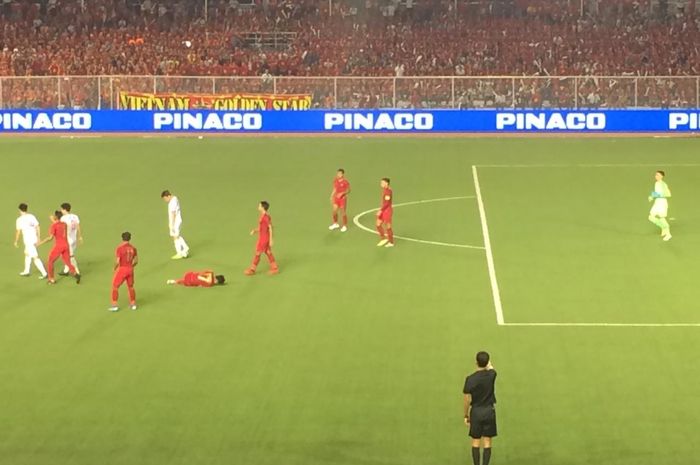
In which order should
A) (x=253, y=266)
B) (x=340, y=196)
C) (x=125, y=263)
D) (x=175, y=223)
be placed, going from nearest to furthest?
(x=125, y=263)
(x=253, y=266)
(x=175, y=223)
(x=340, y=196)

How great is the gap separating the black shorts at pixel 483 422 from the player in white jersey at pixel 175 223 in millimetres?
15643

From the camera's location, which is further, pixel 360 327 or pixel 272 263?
pixel 272 263

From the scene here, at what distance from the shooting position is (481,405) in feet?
54.3

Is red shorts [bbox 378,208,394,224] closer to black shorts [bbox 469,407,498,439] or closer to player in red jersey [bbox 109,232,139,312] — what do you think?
player in red jersey [bbox 109,232,139,312]

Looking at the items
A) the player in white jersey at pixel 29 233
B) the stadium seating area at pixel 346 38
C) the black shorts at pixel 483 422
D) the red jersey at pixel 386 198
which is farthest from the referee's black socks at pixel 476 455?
the stadium seating area at pixel 346 38

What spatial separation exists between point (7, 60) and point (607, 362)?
5217 cm

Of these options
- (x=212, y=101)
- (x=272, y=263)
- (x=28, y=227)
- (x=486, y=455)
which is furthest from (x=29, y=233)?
(x=212, y=101)

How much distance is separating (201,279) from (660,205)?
1194 centimetres

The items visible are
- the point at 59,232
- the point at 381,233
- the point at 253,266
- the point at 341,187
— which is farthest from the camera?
the point at 341,187

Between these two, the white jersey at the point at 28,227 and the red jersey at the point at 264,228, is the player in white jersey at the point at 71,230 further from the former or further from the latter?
the red jersey at the point at 264,228

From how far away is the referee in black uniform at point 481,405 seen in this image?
53.6ft

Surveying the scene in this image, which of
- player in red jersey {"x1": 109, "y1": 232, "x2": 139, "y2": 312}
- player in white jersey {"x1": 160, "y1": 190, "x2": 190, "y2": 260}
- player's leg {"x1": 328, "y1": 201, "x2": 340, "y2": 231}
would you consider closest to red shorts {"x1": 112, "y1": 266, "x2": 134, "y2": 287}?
player in red jersey {"x1": 109, "y1": 232, "x2": 139, "y2": 312}

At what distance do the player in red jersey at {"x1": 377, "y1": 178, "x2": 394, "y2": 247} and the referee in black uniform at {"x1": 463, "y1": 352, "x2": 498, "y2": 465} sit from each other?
1519 cm

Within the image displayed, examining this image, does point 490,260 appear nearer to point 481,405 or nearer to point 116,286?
point 116,286
